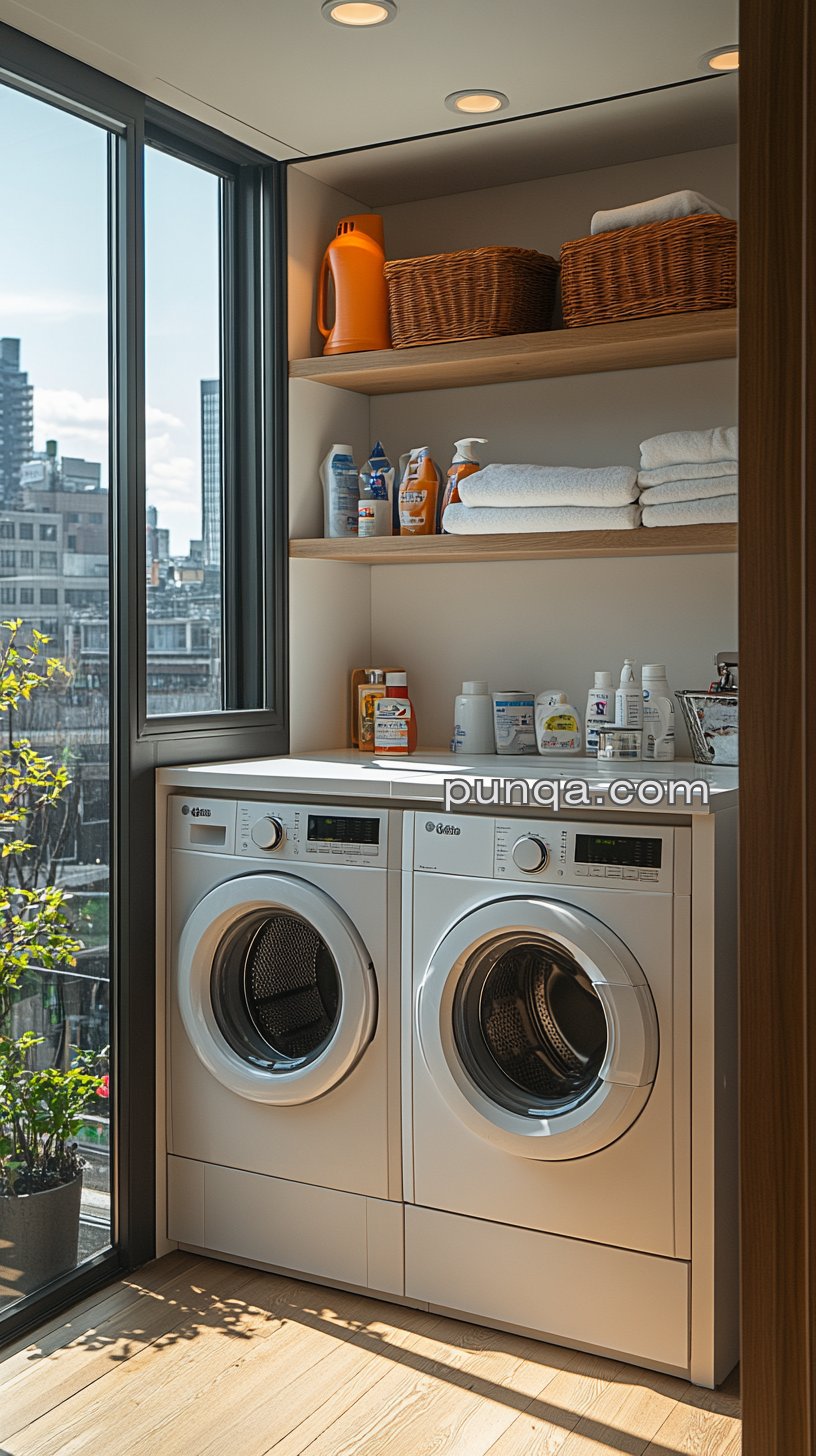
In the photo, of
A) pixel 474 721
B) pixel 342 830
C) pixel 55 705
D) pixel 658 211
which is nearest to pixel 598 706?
pixel 474 721

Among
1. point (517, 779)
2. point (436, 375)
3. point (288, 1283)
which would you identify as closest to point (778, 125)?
point (517, 779)

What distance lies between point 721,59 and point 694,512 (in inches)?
32.4

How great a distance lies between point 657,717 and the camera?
2.69 metres

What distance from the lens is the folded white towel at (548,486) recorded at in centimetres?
255

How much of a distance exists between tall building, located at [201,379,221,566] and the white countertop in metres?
0.50

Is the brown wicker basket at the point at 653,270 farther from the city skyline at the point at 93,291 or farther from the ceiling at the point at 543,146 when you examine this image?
the city skyline at the point at 93,291

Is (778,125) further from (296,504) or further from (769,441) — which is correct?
(296,504)

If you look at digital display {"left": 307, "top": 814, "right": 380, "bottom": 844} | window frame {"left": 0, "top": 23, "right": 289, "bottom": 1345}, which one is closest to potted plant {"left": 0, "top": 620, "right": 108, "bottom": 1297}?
window frame {"left": 0, "top": 23, "right": 289, "bottom": 1345}

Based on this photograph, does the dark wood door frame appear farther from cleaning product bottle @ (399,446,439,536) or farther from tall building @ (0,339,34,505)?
cleaning product bottle @ (399,446,439,536)

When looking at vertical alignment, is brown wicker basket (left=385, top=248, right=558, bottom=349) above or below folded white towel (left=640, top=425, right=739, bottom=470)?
above

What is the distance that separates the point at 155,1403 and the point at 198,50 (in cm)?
233

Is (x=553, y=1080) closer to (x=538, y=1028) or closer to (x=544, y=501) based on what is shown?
(x=538, y=1028)

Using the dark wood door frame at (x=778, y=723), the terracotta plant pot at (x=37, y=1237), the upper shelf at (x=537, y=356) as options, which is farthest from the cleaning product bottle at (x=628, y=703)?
the dark wood door frame at (x=778, y=723)

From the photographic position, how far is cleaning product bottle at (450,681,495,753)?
9.55ft
